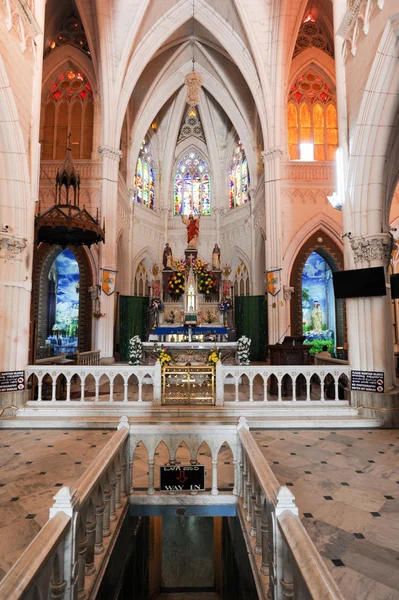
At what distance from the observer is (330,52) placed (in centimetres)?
1764

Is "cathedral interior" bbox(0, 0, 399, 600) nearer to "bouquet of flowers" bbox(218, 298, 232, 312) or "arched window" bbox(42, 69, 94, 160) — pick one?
"arched window" bbox(42, 69, 94, 160)

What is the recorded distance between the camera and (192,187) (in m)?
24.1

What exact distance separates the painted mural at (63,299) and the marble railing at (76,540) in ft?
51.6

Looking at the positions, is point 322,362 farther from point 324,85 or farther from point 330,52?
point 330,52

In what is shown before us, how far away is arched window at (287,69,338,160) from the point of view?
57.2 ft

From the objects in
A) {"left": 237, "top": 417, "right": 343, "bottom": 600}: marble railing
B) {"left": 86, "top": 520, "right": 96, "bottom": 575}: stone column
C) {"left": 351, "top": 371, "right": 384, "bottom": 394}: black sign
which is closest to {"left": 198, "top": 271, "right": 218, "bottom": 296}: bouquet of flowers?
{"left": 351, "top": 371, "right": 384, "bottom": 394}: black sign

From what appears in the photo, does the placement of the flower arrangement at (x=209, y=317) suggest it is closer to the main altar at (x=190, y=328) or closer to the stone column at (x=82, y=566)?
the main altar at (x=190, y=328)

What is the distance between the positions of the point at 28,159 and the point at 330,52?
16.1m

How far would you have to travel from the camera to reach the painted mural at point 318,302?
18.8 metres

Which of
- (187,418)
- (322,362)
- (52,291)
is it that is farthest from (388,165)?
(52,291)

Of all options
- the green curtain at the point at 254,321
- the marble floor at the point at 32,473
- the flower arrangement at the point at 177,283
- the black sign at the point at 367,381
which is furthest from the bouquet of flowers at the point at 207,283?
the marble floor at the point at 32,473

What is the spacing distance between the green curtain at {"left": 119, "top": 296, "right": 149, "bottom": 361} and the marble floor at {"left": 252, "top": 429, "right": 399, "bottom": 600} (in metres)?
11.4

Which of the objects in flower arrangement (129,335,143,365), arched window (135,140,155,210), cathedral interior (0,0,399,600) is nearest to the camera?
cathedral interior (0,0,399,600)

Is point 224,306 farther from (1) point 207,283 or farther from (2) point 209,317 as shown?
(1) point 207,283
